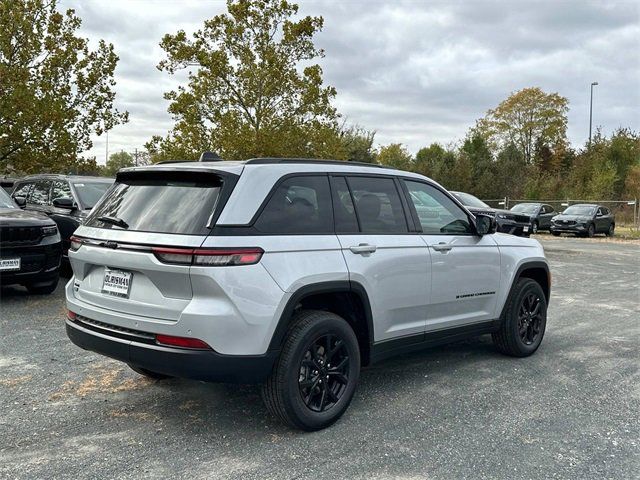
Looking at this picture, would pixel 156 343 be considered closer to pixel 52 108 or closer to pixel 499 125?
pixel 52 108

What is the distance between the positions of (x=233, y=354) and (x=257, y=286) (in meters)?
0.42

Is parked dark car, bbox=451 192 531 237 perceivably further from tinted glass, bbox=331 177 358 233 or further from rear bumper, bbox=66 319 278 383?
rear bumper, bbox=66 319 278 383

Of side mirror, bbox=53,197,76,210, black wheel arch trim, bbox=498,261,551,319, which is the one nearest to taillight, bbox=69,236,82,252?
black wheel arch trim, bbox=498,261,551,319

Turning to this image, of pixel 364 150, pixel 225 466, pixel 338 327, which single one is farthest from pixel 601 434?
pixel 364 150

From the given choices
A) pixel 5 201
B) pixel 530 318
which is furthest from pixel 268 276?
pixel 5 201

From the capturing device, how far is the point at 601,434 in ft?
12.6

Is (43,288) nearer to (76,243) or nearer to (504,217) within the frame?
(76,243)

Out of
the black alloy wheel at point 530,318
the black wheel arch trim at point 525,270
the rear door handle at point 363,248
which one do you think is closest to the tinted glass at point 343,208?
the rear door handle at point 363,248

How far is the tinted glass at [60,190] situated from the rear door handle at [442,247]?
721cm

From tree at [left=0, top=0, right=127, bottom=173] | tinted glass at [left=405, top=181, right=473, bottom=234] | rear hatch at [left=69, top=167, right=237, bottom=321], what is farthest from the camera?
tree at [left=0, top=0, right=127, bottom=173]

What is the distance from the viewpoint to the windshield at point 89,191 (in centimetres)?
952

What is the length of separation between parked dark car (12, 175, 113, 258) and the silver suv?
5.53m

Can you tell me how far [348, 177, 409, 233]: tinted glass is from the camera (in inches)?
169

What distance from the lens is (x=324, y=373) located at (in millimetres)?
3842
